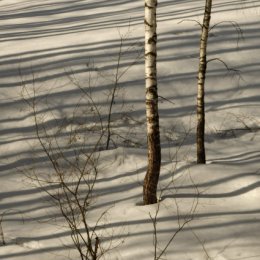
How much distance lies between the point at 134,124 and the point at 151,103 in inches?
134

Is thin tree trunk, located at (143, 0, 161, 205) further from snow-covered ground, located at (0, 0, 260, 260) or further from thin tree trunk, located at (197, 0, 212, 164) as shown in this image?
thin tree trunk, located at (197, 0, 212, 164)

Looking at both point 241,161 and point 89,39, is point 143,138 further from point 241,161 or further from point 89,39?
point 89,39

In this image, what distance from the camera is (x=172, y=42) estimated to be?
12.8 metres

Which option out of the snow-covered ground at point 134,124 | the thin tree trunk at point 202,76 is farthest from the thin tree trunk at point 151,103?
the thin tree trunk at point 202,76

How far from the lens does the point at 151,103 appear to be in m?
6.54

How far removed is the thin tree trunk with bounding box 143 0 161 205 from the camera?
633 centimetres

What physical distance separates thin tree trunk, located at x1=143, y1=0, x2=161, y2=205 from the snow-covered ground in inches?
11.1

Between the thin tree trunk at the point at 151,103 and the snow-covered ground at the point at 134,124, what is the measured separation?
0.92ft

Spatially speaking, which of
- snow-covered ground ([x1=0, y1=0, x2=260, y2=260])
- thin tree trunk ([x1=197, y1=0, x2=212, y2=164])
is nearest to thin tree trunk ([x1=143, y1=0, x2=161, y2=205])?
snow-covered ground ([x1=0, y1=0, x2=260, y2=260])

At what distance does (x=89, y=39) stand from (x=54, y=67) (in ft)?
6.63

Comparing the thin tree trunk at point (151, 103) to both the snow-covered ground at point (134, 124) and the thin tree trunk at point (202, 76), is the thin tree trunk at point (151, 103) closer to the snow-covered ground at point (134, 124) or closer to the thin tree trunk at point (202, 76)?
the snow-covered ground at point (134, 124)

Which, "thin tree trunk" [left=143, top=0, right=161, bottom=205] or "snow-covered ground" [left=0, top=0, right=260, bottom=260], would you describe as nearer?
"snow-covered ground" [left=0, top=0, right=260, bottom=260]

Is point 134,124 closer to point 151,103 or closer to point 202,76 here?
point 202,76

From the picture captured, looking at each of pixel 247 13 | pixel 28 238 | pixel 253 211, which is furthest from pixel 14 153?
pixel 247 13
